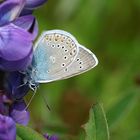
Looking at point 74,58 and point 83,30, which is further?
point 83,30

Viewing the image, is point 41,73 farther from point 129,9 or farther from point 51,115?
point 129,9

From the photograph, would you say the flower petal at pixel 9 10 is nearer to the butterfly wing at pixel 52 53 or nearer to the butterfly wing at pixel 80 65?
the butterfly wing at pixel 52 53

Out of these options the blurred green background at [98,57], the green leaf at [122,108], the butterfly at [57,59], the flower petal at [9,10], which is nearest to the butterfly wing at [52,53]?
the butterfly at [57,59]

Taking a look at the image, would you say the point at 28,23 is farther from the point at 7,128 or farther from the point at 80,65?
the point at 7,128

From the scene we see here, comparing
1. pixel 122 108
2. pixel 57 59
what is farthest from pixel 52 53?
pixel 122 108

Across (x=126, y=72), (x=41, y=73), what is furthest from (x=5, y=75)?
(x=126, y=72)
